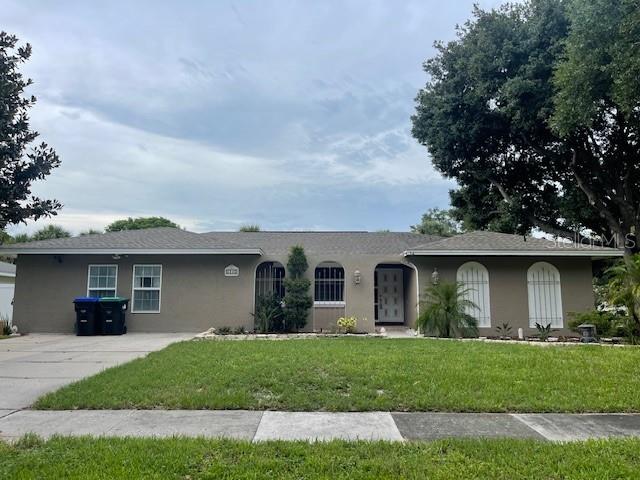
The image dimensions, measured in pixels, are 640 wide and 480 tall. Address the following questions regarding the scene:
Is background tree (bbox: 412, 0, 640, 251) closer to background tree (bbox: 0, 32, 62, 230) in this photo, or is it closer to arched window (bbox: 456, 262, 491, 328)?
arched window (bbox: 456, 262, 491, 328)

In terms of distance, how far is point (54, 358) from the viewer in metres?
9.54

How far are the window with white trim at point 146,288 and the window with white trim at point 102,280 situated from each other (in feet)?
2.33

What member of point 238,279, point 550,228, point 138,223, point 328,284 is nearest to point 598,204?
point 550,228

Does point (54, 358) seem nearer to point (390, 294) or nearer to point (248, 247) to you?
point (248, 247)

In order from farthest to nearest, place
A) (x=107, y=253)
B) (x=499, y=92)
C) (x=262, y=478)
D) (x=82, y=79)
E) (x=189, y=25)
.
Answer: (x=499, y=92) → (x=107, y=253) → (x=82, y=79) → (x=189, y=25) → (x=262, y=478)

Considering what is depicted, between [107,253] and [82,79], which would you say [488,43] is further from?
[107,253]

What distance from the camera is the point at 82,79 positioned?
1238cm

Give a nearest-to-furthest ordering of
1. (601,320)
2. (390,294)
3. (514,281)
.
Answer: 1. (601,320)
2. (514,281)
3. (390,294)

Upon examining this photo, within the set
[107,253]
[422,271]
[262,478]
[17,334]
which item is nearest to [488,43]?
[422,271]

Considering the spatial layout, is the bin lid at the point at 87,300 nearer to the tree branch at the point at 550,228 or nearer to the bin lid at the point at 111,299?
the bin lid at the point at 111,299

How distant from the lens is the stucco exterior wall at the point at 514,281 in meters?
14.8

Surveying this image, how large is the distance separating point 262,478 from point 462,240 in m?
13.2

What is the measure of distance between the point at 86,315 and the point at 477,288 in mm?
12752

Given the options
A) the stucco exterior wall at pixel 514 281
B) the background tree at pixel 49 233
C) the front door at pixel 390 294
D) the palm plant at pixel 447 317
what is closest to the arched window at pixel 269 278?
the front door at pixel 390 294
